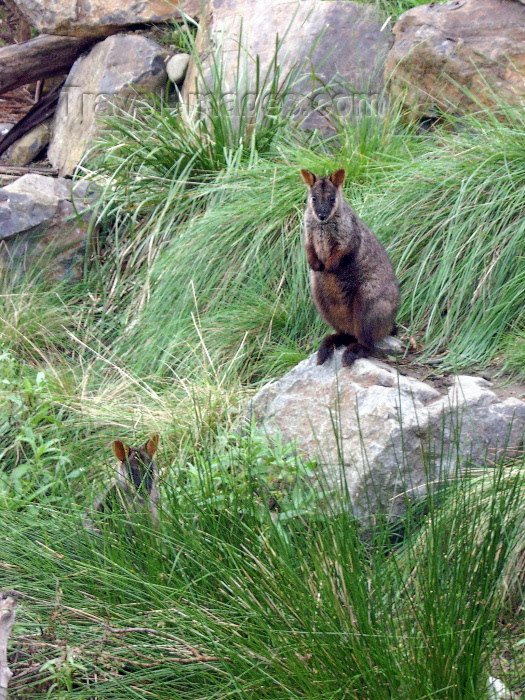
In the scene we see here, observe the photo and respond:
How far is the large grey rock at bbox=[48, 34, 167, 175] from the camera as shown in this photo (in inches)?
310

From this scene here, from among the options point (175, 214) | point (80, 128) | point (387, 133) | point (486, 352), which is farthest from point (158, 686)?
point (80, 128)

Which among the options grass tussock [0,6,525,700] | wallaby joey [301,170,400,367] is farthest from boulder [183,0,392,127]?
wallaby joey [301,170,400,367]

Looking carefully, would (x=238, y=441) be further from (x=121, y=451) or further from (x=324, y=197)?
(x=324, y=197)

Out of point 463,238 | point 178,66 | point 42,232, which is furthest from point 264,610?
point 178,66

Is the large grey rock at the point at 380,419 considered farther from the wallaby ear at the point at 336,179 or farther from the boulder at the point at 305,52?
the boulder at the point at 305,52

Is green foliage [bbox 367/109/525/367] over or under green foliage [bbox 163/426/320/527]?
over

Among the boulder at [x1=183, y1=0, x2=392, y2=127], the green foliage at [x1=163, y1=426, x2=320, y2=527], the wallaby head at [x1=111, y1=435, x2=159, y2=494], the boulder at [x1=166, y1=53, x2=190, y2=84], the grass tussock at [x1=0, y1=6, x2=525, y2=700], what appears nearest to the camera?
the grass tussock at [x1=0, y1=6, x2=525, y2=700]

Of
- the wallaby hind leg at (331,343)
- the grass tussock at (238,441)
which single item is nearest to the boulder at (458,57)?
the grass tussock at (238,441)

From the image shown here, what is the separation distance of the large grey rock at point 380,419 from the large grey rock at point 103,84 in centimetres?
425

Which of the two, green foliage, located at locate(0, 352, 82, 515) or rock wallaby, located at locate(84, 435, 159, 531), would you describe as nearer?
rock wallaby, located at locate(84, 435, 159, 531)

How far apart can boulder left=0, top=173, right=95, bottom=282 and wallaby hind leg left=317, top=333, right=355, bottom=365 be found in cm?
280

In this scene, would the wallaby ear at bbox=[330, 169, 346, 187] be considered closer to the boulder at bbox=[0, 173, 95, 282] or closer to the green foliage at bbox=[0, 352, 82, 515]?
the green foliage at bbox=[0, 352, 82, 515]

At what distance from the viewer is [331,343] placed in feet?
14.8

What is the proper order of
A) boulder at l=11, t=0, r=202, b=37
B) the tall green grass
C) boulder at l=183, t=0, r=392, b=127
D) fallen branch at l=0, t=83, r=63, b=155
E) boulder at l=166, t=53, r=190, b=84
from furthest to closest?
fallen branch at l=0, t=83, r=63, b=155 → boulder at l=11, t=0, r=202, b=37 → boulder at l=166, t=53, r=190, b=84 → boulder at l=183, t=0, r=392, b=127 → the tall green grass
